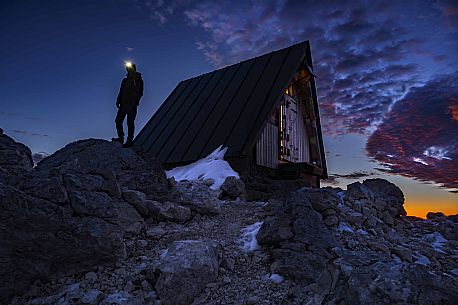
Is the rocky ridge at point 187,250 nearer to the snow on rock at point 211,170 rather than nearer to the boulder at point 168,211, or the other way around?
the boulder at point 168,211

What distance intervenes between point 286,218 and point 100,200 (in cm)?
321

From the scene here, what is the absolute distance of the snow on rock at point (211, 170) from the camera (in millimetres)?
10094

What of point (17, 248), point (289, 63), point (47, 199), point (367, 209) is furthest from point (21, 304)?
point (289, 63)

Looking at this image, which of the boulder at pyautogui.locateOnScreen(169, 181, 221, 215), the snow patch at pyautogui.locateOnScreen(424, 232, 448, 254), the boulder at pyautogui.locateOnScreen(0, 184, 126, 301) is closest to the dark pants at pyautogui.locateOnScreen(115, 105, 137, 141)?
the boulder at pyautogui.locateOnScreen(169, 181, 221, 215)

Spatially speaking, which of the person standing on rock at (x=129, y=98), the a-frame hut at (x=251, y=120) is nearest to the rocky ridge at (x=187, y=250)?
the person standing on rock at (x=129, y=98)

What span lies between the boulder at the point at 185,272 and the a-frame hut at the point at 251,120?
6.18 metres

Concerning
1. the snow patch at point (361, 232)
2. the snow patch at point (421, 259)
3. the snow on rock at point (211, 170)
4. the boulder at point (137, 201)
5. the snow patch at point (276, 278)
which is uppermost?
the snow on rock at point (211, 170)

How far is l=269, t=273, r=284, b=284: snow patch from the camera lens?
4.53 meters

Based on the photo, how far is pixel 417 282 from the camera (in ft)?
10.5

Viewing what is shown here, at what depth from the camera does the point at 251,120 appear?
1159cm

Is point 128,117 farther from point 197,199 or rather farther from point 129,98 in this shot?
point 197,199

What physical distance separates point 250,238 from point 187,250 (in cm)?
157

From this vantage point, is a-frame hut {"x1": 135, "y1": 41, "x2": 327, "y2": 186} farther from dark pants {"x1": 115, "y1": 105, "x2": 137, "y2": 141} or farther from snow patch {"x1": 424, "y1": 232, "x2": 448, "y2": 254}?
snow patch {"x1": 424, "y1": 232, "x2": 448, "y2": 254}

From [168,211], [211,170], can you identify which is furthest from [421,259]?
[211,170]
